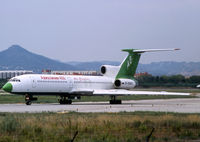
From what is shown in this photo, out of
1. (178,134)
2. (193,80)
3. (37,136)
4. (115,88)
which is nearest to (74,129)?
(37,136)

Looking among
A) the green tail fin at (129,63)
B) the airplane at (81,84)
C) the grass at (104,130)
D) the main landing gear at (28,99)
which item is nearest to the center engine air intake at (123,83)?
the airplane at (81,84)

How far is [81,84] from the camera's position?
5644 centimetres

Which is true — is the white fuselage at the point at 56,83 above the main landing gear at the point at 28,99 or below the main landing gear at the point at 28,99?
above

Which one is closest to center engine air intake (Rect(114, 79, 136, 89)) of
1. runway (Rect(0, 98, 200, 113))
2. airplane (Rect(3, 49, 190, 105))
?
airplane (Rect(3, 49, 190, 105))

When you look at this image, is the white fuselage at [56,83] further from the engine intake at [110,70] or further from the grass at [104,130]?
the grass at [104,130]

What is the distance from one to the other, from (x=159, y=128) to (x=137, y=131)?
1.70 m

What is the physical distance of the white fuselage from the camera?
50.0 metres

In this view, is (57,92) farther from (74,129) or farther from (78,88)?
(74,129)

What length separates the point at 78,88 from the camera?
5581 cm

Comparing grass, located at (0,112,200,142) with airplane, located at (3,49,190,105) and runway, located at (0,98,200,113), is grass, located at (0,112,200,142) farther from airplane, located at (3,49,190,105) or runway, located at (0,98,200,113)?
airplane, located at (3,49,190,105)

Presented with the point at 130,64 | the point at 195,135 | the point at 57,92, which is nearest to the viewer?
the point at 195,135

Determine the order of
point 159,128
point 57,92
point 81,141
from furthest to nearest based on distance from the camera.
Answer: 1. point 57,92
2. point 159,128
3. point 81,141

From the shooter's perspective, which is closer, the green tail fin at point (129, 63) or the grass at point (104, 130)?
the grass at point (104, 130)

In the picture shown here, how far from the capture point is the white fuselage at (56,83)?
5003 cm
